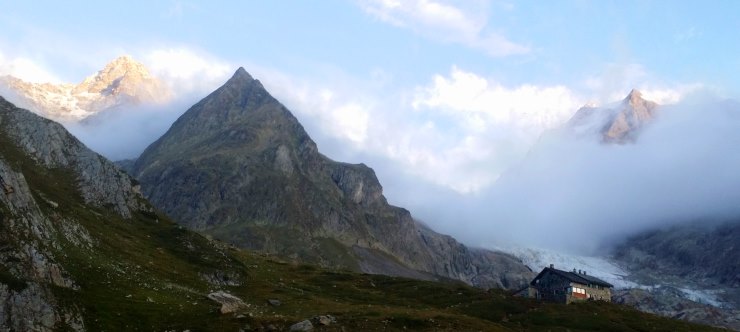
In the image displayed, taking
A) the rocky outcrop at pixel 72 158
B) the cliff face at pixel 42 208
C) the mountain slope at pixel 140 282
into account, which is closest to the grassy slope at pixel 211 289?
the mountain slope at pixel 140 282

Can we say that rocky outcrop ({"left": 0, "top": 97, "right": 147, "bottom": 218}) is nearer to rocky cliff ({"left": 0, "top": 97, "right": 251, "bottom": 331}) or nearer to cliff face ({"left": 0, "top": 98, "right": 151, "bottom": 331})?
cliff face ({"left": 0, "top": 98, "right": 151, "bottom": 331})

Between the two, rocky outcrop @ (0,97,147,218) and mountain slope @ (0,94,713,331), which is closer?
mountain slope @ (0,94,713,331)

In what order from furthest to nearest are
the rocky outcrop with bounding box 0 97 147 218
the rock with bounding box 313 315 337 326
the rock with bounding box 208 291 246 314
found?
the rocky outcrop with bounding box 0 97 147 218 < the rock with bounding box 208 291 246 314 < the rock with bounding box 313 315 337 326

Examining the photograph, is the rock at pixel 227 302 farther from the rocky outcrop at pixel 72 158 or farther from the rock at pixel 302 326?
the rocky outcrop at pixel 72 158

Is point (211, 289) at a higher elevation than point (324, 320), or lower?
lower

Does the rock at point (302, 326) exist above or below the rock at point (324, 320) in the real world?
below

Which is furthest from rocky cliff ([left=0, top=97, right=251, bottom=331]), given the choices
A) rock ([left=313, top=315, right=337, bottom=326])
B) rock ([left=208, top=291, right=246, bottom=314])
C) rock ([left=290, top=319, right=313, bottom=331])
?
rock ([left=313, top=315, right=337, bottom=326])

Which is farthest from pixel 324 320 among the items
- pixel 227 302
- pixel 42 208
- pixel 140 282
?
pixel 42 208

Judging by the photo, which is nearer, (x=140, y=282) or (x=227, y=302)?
(x=227, y=302)

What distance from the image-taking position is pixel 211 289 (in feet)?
297

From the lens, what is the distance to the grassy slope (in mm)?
65062

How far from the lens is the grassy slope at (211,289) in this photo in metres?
65.1

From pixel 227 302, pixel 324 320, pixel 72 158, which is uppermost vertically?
pixel 72 158

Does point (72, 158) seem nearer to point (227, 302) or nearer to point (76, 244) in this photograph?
point (76, 244)
